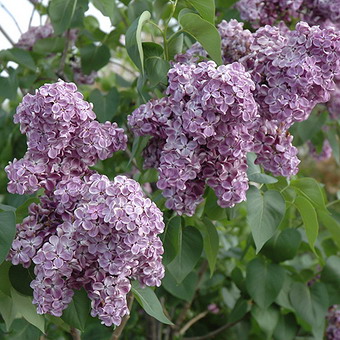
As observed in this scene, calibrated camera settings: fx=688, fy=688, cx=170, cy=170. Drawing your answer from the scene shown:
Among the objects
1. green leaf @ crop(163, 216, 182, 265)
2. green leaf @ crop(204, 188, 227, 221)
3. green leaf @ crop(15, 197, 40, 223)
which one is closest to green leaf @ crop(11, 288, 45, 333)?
green leaf @ crop(15, 197, 40, 223)

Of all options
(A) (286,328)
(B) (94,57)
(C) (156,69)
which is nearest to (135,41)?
(C) (156,69)

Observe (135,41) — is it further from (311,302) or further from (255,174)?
(311,302)

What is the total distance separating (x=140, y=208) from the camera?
37.7 inches

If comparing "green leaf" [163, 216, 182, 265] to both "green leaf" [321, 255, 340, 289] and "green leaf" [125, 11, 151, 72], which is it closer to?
"green leaf" [125, 11, 151, 72]

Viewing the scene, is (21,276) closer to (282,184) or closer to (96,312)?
(96,312)

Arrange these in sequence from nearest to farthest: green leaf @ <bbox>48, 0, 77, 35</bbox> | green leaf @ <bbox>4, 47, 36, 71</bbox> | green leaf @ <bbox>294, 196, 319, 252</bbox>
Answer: green leaf @ <bbox>294, 196, 319, 252</bbox> < green leaf @ <bbox>48, 0, 77, 35</bbox> < green leaf @ <bbox>4, 47, 36, 71</bbox>

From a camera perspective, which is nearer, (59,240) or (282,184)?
(59,240)

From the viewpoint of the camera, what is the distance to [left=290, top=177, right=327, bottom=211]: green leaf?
133cm

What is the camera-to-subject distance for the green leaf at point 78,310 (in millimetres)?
1085

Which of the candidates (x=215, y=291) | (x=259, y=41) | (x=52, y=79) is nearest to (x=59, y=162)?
(x=259, y=41)

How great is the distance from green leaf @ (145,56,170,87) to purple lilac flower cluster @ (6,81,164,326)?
0.14m

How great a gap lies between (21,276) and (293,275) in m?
0.96

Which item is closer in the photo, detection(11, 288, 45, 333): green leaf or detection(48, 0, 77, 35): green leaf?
detection(11, 288, 45, 333): green leaf

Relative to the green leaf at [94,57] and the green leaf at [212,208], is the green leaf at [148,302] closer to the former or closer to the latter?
the green leaf at [212,208]
